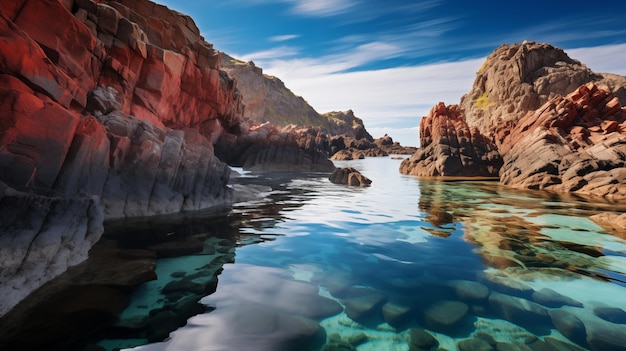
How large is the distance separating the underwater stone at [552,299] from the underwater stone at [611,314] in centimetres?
35

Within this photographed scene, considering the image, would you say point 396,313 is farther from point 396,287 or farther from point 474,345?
point 474,345

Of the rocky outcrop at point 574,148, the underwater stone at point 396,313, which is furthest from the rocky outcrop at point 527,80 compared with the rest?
the underwater stone at point 396,313

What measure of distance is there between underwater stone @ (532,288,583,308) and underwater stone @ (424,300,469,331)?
6.14 feet

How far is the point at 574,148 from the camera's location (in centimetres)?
3169

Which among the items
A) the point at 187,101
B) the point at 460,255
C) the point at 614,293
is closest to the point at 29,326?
the point at 460,255

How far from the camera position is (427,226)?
48.5 feet

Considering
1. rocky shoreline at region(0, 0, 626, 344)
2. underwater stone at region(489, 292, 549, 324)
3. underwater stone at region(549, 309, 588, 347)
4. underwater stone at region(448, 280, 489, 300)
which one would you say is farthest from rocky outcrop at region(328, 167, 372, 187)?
underwater stone at region(549, 309, 588, 347)

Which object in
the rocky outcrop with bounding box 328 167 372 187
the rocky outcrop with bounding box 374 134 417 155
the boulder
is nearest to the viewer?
the boulder

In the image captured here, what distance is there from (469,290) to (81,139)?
13.1 meters

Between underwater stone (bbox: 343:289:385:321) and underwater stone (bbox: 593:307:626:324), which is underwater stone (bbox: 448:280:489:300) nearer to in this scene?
underwater stone (bbox: 343:289:385:321)

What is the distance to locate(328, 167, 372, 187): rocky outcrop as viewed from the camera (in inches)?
1282

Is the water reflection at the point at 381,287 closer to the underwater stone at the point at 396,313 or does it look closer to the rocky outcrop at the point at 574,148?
the underwater stone at the point at 396,313

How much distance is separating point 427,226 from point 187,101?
82.2ft

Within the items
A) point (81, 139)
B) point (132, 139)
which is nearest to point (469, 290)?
point (81, 139)
